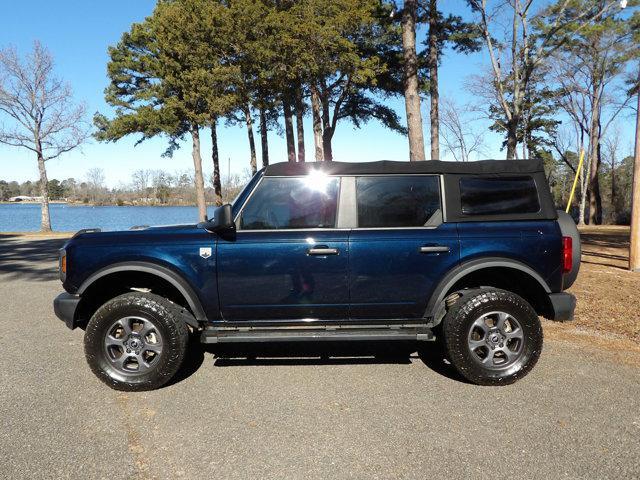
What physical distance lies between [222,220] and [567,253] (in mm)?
2893

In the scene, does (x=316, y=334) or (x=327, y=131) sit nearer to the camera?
(x=316, y=334)

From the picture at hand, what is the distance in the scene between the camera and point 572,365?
3.95 m

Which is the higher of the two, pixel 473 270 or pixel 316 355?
pixel 473 270

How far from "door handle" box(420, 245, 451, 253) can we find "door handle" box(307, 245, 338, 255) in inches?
28.9

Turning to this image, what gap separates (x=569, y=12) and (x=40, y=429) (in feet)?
83.5

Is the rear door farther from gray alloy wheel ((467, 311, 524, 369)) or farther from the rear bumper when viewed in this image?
the rear bumper

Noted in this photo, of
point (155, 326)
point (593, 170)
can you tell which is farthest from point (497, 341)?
point (593, 170)

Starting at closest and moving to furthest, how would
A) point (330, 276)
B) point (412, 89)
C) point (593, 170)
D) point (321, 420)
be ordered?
point (321, 420) < point (330, 276) < point (412, 89) < point (593, 170)

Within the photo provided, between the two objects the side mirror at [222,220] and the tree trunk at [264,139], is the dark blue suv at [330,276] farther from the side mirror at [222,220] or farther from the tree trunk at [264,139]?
the tree trunk at [264,139]

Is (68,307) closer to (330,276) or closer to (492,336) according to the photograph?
(330,276)

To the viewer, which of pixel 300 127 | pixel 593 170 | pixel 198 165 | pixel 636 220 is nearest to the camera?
pixel 636 220

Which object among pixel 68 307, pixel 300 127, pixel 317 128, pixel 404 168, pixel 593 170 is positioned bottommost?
pixel 68 307

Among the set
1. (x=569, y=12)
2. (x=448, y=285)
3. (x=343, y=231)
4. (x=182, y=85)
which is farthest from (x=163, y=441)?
(x=569, y=12)

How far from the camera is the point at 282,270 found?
351 centimetres
